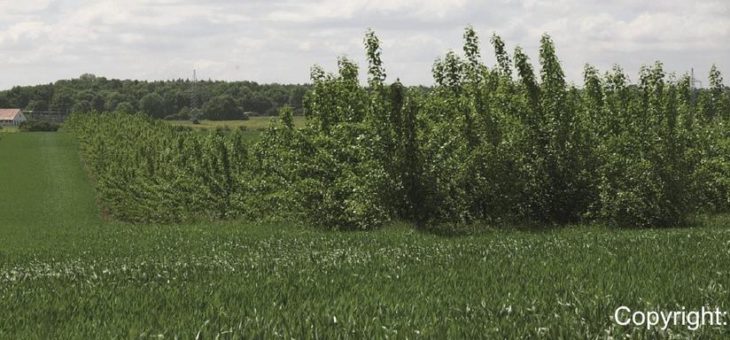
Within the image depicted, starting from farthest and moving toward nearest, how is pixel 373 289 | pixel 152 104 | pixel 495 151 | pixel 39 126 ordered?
pixel 152 104 → pixel 39 126 → pixel 495 151 → pixel 373 289

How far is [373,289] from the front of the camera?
864 cm

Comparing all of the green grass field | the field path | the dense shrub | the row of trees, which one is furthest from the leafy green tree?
the green grass field

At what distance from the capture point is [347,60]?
2928cm

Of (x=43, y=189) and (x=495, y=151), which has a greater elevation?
(x=495, y=151)

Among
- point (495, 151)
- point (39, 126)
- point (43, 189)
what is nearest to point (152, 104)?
point (39, 126)

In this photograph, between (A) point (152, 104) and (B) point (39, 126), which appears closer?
(B) point (39, 126)

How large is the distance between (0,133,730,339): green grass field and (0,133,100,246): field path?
15.6 m

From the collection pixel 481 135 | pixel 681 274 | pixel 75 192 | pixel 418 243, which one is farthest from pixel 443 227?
pixel 75 192

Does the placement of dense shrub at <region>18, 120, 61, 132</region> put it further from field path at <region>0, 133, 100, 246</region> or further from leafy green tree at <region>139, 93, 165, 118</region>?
field path at <region>0, 133, 100, 246</region>

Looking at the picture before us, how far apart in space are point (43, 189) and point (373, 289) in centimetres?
7422

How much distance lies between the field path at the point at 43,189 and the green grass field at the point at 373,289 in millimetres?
15617

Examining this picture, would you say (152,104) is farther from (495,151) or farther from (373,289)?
(373,289)

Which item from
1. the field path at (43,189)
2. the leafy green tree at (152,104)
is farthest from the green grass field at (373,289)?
the leafy green tree at (152,104)

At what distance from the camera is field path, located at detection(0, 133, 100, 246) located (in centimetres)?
4538
